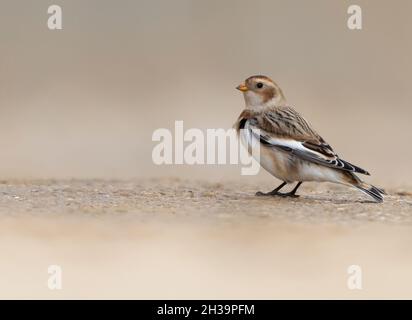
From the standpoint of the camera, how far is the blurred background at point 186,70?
849 inches

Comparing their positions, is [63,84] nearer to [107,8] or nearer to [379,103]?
[107,8]

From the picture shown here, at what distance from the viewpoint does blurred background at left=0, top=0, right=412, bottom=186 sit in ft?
70.7

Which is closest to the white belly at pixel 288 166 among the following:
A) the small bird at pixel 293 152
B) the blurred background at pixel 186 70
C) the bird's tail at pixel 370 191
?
the small bird at pixel 293 152

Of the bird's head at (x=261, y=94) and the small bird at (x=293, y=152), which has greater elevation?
the bird's head at (x=261, y=94)

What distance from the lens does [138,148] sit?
20281 millimetres

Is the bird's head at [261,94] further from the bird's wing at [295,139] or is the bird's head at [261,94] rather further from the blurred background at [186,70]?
the blurred background at [186,70]

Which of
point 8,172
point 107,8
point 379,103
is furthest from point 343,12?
point 8,172

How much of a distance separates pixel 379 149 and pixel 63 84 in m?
8.43

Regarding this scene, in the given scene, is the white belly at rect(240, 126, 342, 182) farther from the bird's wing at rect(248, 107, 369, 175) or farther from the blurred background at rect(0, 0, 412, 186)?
the blurred background at rect(0, 0, 412, 186)

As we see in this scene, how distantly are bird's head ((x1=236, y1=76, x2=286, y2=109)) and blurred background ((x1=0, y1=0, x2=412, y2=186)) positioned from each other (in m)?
7.30

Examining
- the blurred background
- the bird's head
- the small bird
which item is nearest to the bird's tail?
the small bird

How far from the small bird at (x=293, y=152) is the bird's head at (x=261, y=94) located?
1.02ft

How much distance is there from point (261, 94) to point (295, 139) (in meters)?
1.13

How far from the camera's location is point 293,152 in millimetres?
11008
